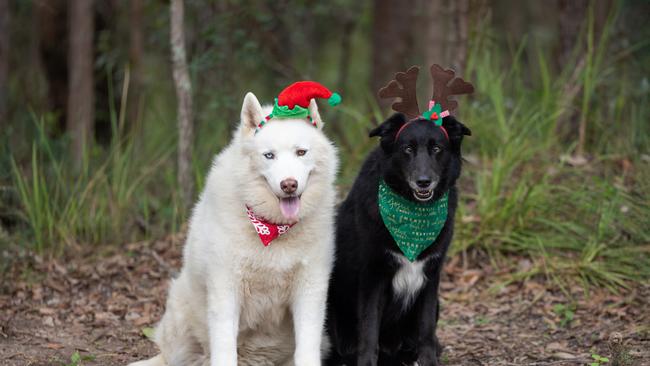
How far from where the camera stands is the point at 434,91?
434 cm

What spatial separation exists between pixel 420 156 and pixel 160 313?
8.62 ft

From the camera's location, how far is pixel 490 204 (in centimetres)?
652

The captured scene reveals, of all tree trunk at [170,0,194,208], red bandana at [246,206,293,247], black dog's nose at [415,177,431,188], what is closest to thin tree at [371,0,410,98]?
tree trunk at [170,0,194,208]

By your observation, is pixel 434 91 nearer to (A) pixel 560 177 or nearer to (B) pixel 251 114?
(B) pixel 251 114

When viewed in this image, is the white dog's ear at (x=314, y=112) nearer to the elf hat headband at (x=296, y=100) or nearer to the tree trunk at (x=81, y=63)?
the elf hat headband at (x=296, y=100)

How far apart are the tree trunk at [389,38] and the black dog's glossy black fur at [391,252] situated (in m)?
6.56

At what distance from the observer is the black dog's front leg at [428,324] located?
440 cm

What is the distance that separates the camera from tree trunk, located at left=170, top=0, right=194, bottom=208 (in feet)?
22.4

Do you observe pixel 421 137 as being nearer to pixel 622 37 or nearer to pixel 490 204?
pixel 490 204

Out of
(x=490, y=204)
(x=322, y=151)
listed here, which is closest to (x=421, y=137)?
(x=322, y=151)

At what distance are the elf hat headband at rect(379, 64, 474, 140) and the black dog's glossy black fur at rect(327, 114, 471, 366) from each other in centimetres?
5

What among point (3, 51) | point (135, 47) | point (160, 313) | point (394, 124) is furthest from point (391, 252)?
point (135, 47)

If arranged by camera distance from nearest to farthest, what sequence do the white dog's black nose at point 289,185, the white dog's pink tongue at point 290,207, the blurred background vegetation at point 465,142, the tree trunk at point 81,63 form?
1. the white dog's black nose at point 289,185
2. the white dog's pink tongue at point 290,207
3. the blurred background vegetation at point 465,142
4. the tree trunk at point 81,63

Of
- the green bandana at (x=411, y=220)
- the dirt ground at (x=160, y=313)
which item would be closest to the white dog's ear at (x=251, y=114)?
the green bandana at (x=411, y=220)
